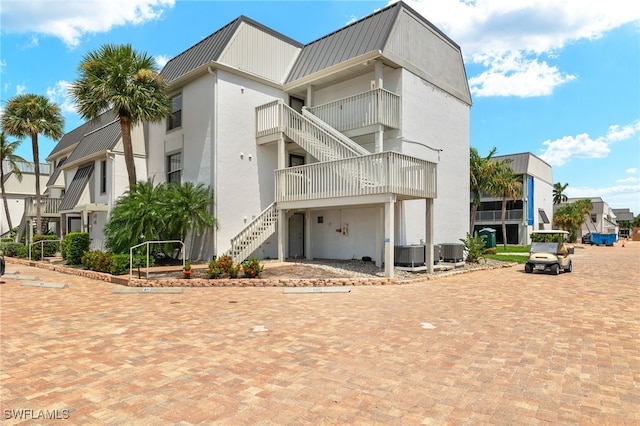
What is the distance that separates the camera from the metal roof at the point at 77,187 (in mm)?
22234

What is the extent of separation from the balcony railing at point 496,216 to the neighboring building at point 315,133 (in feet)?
89.3

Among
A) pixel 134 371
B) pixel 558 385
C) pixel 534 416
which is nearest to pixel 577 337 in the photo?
pixel 558 385

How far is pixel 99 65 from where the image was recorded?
16109mm

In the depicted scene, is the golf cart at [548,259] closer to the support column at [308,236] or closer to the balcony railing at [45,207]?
the support column at [308,236]

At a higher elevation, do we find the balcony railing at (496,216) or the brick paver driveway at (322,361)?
the balcony railing at (496,216)

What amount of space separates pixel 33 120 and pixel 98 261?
1536cm

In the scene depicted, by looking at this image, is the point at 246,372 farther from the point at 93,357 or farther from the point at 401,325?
the point at 401,325

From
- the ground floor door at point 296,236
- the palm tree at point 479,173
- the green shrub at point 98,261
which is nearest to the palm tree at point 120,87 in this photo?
the green shrub at point 98,261

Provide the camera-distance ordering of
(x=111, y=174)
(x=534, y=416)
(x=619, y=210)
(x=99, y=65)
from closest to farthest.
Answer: (x=534, y=416) → (x=99, y=65) → (x=111, y=174) → (x=619, y=210)

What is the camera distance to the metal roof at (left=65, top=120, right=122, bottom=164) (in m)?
20.5

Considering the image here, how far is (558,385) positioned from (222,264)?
10086 millimetres

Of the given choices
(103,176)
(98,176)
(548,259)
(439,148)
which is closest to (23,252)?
(98,176)

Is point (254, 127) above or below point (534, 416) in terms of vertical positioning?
above

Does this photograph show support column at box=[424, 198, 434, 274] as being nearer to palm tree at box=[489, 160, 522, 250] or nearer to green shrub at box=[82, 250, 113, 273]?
green shrub at box=[82, 250, 113, 273]
